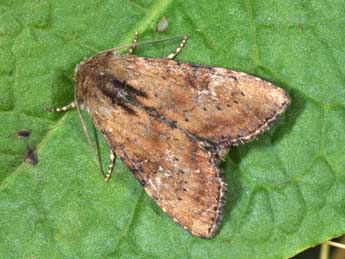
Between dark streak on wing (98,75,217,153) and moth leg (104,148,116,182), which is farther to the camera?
moth leg (104,148,116,182)

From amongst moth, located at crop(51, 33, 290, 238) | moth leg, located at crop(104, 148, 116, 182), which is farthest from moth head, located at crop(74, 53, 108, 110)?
moth leg, located at crop(104, 148, 116, 182)

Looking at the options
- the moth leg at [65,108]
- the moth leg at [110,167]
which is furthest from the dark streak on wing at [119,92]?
the moth leg at [110,167]

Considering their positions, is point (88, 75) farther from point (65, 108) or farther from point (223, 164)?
point (223, 164)

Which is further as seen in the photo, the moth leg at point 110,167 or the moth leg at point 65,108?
the moth leg at point 110,167

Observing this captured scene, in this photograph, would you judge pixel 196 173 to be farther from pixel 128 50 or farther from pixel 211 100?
pixel 128 50

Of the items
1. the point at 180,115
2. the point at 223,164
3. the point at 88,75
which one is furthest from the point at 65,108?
the point at 223,164

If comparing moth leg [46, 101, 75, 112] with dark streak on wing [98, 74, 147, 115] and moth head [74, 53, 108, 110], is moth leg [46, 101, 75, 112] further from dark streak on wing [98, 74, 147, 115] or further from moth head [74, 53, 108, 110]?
dark streak on wing [98, 74, 147, 115]

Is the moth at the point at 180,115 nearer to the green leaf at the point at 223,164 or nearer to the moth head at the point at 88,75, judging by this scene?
the moth head at the point at 88,75
